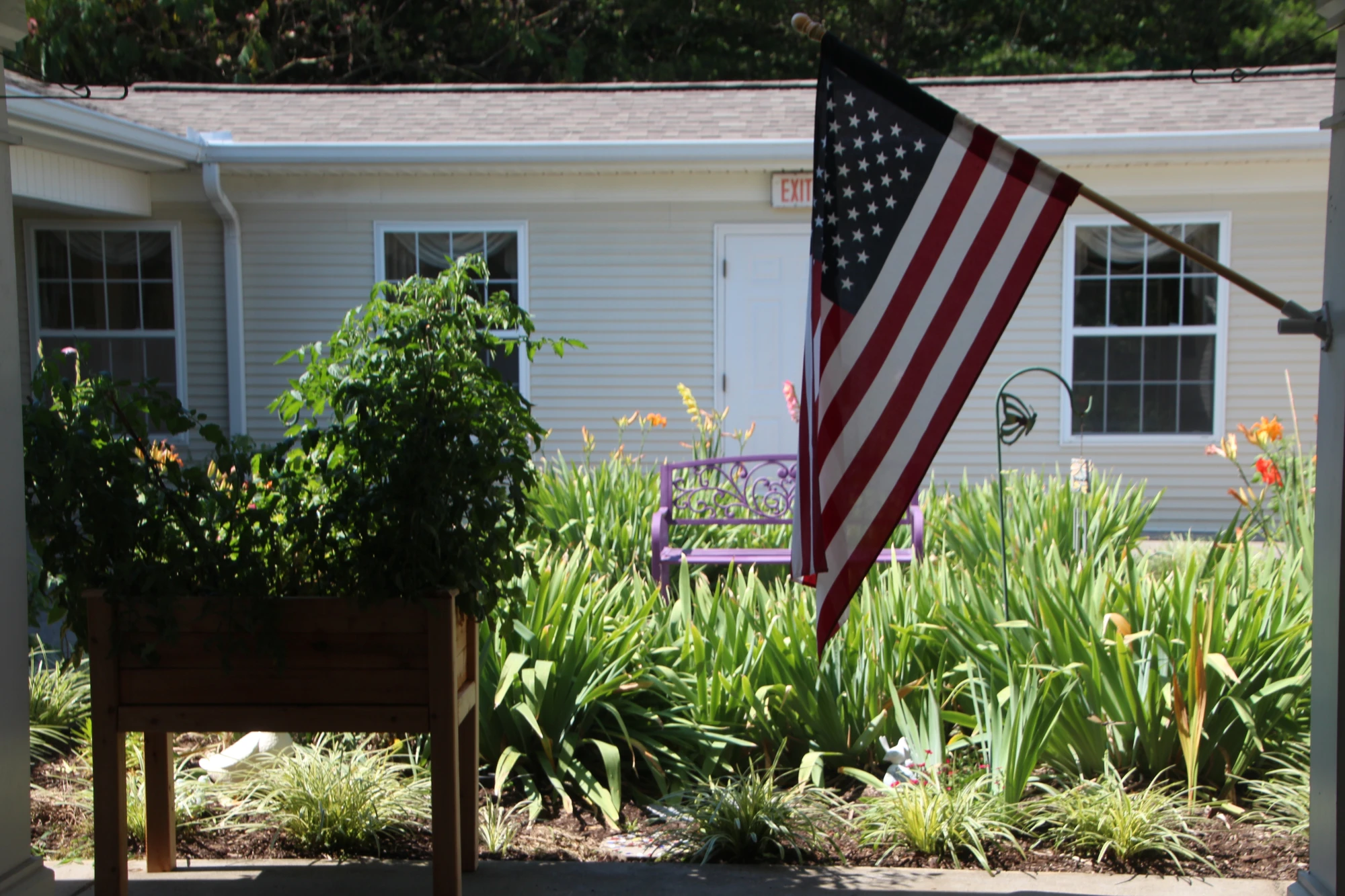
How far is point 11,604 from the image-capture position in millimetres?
2748

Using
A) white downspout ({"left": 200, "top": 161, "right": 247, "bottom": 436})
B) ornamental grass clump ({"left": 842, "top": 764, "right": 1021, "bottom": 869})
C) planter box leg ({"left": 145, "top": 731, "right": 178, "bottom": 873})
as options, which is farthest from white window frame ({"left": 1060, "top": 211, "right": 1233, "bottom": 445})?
planter box leg ({"left": 145, "top": 731, "right": 178, "bottom": 873})

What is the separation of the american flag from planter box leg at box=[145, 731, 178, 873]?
190cm

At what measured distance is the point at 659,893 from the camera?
124 inches

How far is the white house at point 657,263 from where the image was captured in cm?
987

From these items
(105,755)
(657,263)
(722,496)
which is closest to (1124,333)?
(657,263)

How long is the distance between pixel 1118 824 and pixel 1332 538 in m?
1.12

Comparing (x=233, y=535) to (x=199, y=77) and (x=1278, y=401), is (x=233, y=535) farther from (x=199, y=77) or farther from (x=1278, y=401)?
(x=199, y=77)

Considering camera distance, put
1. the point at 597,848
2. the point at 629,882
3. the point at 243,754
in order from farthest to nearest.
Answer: the point at 243,754
the point at 597,848
the point at 629,882

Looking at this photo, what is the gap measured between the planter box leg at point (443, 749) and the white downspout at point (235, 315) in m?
8.03

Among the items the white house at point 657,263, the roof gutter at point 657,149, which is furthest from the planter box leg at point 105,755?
the roof gutter at point 657,149

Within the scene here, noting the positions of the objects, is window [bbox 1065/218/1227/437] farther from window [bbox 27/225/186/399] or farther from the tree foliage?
the tree foliage

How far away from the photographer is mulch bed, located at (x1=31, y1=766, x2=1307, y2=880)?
3320mm

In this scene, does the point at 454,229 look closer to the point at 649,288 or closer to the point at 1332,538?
the point at 649,288

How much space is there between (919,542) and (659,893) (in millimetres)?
3485
